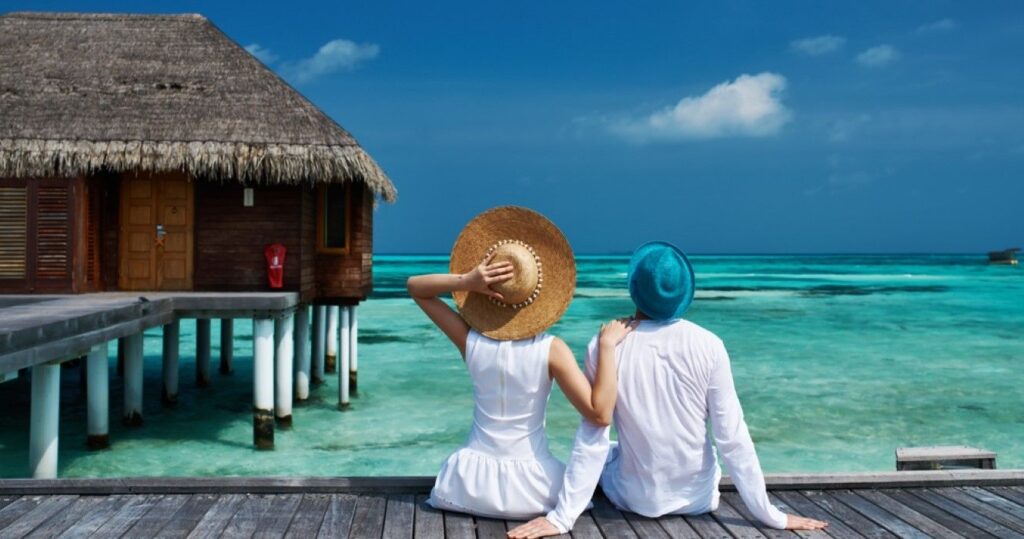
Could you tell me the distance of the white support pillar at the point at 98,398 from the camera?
28.9 feet

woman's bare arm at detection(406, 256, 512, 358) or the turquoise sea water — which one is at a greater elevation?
woman's bare arm at detection(406, 256, 512, 358)

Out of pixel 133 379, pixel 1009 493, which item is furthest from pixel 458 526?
pixel 133 379

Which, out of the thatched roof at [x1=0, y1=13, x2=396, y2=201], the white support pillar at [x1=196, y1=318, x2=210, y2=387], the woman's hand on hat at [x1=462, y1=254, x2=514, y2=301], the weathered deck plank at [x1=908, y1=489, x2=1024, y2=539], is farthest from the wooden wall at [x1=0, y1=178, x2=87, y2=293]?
the weathered deck plank at [x1=908, y1=489, x2=1024, y2=539]

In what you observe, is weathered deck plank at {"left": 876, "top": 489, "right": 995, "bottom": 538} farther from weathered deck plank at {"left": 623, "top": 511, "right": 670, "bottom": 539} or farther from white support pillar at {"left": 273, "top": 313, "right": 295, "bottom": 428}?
white support pillar at {"left": 273, "top": 313, "right": 295, "bottom": 428}

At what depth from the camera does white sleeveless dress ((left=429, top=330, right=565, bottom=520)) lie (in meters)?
3.42

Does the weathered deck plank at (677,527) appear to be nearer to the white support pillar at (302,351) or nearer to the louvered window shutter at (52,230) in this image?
the louvered window shutter at (52,230)

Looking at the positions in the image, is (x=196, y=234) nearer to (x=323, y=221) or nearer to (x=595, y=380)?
(x=323, y=221)

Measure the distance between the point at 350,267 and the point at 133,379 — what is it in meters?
2.90

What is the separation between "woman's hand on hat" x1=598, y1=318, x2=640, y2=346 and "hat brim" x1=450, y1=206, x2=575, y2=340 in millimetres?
185

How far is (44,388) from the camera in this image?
7.14 m

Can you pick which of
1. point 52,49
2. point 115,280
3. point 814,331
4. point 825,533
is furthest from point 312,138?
point 814,331

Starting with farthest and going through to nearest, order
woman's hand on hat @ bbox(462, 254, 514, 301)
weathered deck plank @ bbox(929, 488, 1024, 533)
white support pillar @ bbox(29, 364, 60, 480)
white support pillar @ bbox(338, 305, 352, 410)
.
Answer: white support pillar @ bbox(338, 305, 352, 410) < white support pillar @ bbox(29, 364, 60, 480) < weathered deck plank @ bbox(929, 488, 1024, 533) < woman's hand on hat @ bbox(462, 254, 514, 301)

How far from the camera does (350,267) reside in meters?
11.4

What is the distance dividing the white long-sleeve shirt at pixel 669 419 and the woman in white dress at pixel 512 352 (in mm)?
104
